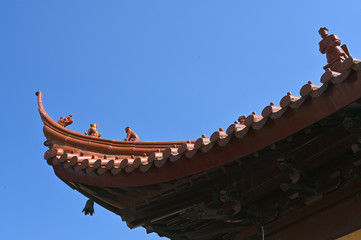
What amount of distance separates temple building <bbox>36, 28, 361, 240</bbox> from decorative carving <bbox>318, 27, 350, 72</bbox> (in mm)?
10

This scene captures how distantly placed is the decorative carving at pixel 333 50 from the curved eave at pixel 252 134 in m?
0.97

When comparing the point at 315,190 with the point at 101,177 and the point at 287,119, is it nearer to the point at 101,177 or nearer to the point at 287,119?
the point at 287,119

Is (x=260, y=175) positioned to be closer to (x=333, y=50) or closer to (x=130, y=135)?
(x=333, y=50)

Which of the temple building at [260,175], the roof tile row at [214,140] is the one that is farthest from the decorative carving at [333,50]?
the roof tile row at [214,140]

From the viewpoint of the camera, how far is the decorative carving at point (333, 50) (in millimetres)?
4062

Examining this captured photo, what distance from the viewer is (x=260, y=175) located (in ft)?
13.4

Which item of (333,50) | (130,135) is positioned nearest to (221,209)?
(333,50)

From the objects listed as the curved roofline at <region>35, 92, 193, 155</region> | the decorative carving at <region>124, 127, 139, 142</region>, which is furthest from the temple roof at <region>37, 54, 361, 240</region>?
the decorative carving at <region>124, 127, 139, 142</region>

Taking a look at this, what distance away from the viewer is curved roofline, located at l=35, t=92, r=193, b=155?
17.0 feet

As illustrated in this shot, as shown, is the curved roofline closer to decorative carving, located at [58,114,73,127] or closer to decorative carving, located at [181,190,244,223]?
decorative carving, located at [58,114,73,127]

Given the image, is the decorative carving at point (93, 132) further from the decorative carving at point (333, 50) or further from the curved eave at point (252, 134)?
the decorative carving at point (333, 50)

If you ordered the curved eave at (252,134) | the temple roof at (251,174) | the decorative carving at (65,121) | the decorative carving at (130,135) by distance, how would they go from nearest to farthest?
the curved eave at (252,134) → the temple roof at (251,174) → the decorative carving at (65,121) → the decorative carving at (130,135)

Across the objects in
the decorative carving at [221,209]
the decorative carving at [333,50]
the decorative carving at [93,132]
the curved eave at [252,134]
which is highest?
the decorative carving at [93,132]

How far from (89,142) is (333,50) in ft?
9.23
